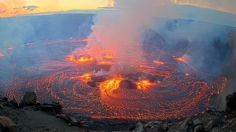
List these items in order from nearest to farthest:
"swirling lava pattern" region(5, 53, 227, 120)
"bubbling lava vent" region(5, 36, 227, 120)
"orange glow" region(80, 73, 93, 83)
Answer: "swirling lava pattern" region(5, 53, 227, 120), "bubbling lava vent" region(5, 36, 227, 120), "orange glow" region(80, 73, 93, 83)

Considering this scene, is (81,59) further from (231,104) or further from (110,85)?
(231,104)

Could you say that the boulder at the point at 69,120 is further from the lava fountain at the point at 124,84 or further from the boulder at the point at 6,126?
the boulder at the point at 6,126

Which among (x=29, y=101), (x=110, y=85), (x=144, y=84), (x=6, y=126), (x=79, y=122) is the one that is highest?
(x=144, y=84)

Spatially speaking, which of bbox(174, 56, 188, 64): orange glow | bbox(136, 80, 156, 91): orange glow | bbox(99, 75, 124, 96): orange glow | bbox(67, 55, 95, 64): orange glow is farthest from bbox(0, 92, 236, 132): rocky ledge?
bbox(174, 56, 188, 64): orange glow

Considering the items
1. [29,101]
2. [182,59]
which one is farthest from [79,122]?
[182,59]

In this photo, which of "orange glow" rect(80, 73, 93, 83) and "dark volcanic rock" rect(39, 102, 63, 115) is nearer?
"dark volcanic rock" rect(39, 102, 63, 115)

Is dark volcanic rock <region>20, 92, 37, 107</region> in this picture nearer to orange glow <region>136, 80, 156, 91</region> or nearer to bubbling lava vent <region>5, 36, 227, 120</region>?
bubbling lava vent <region>5, 36, 227, 120</region>

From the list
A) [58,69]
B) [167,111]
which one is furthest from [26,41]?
[167,111]

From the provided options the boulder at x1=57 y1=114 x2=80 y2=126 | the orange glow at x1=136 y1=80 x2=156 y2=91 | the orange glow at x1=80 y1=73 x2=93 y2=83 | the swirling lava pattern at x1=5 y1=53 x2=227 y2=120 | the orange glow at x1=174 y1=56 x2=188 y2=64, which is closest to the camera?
the boulder at x1=57 y1=114 x2=80 y2=126
